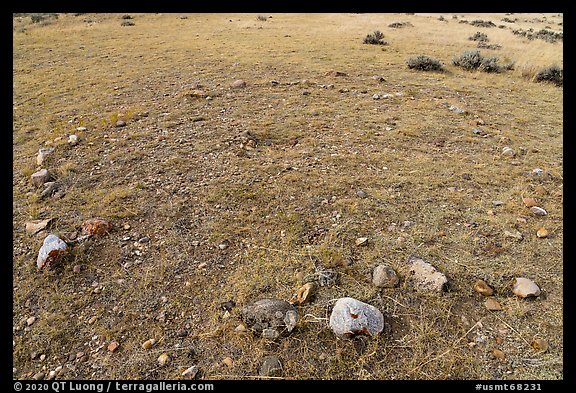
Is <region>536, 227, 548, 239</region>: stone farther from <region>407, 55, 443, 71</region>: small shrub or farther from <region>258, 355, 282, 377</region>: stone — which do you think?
<region>407, 55, 443, 71</region>: small shrub

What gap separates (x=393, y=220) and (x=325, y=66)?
7514 millimetres

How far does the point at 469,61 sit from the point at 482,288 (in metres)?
9.49

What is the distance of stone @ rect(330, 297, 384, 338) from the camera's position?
109 inches

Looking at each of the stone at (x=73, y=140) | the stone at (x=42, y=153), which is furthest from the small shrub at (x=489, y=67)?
the stone at (x=42, y=153)

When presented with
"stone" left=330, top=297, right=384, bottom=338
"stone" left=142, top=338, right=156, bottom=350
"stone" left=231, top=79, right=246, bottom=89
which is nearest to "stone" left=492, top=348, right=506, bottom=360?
"stone" left=330, top=297, right=384, bottom=338

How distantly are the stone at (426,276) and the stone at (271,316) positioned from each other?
1.22 m

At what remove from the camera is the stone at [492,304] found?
10.1ft

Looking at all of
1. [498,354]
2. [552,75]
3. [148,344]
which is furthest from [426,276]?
[552,75]

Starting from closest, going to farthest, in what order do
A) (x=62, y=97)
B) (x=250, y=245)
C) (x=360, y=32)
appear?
(x=250, y=245), (x=62, y=97), (x=360, y=32)

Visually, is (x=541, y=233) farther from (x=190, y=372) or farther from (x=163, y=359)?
(x=163, y=359)
